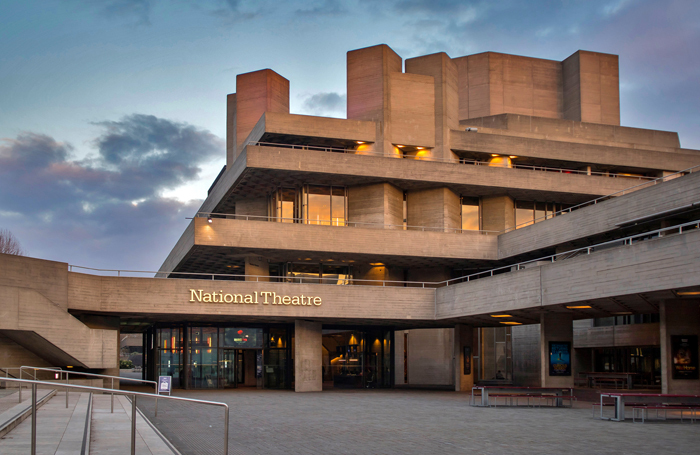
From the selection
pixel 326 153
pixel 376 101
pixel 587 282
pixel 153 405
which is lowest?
pixel 153 405

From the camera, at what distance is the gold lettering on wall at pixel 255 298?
30.9 meters

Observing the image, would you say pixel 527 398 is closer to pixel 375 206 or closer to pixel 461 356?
pixel 461 356

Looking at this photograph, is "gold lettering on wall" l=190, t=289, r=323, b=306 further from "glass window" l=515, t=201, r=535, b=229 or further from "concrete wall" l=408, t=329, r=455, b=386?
"glass window" l=515, t=201, r=535, b=229

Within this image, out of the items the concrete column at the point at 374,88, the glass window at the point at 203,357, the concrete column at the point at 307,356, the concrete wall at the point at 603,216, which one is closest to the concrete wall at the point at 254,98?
the concrete column at the point at 374,88

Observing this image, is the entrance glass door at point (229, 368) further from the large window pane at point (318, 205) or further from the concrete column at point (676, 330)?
the concrete column at point (676, 330)

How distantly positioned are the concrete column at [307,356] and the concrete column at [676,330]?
57.5 feet

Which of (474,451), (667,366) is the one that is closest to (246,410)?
(474,451)

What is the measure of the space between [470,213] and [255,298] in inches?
684

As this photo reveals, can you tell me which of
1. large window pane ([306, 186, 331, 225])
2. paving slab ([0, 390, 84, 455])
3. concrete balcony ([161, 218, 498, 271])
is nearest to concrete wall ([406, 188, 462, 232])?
concrete balcony ([161, 218, 498, 271])

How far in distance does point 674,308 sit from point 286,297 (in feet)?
57.3

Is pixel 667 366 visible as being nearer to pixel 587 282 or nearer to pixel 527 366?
pixel 587 282

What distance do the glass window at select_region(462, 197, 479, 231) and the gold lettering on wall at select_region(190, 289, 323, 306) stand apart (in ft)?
46.3

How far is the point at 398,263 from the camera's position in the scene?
4016 centimetres

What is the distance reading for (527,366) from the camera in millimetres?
42156
